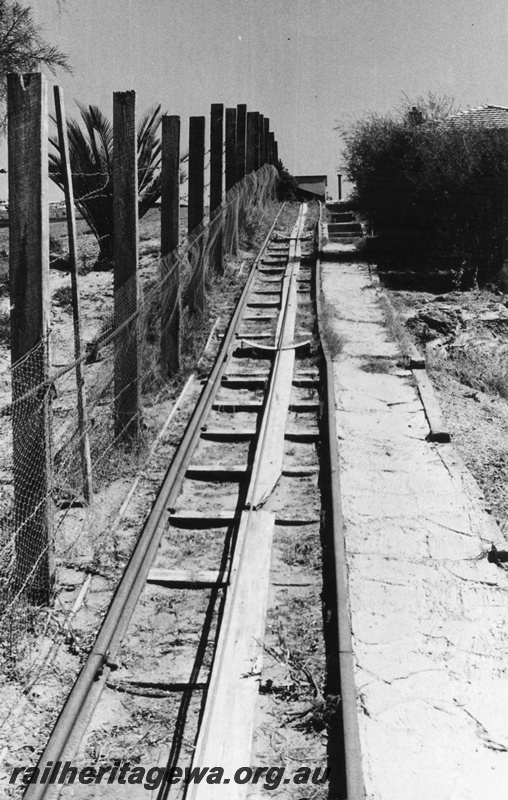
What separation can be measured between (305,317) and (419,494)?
20.2 feet

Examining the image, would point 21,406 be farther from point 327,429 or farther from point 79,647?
point 327,429

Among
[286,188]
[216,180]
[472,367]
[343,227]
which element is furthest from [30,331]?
[286,188]

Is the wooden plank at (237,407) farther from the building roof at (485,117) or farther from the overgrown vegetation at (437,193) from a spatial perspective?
the building roof at (485,117)

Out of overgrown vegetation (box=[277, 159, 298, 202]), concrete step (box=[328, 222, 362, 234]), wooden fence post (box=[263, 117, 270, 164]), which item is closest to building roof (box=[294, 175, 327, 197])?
overgrown vegetation (box=[277, 159, 298, 202])

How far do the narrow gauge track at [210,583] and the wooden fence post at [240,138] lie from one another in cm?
984

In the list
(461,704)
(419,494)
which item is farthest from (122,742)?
(419,494)

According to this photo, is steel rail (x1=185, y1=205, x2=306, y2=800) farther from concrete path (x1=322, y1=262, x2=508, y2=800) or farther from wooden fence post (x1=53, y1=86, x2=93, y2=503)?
wooden fence post (x1=53, y1=86, x2=93, y2=503)

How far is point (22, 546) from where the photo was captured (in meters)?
5.95

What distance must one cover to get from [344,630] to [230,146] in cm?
1512

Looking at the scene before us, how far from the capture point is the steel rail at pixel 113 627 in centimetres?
463

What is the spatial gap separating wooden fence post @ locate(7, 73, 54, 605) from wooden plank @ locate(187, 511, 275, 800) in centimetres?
129

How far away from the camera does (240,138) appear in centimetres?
2042

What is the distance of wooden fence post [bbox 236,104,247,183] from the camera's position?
20.0 meters

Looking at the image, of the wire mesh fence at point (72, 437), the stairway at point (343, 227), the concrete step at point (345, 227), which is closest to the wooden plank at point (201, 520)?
the wire mesh fence at point (72, 437)
